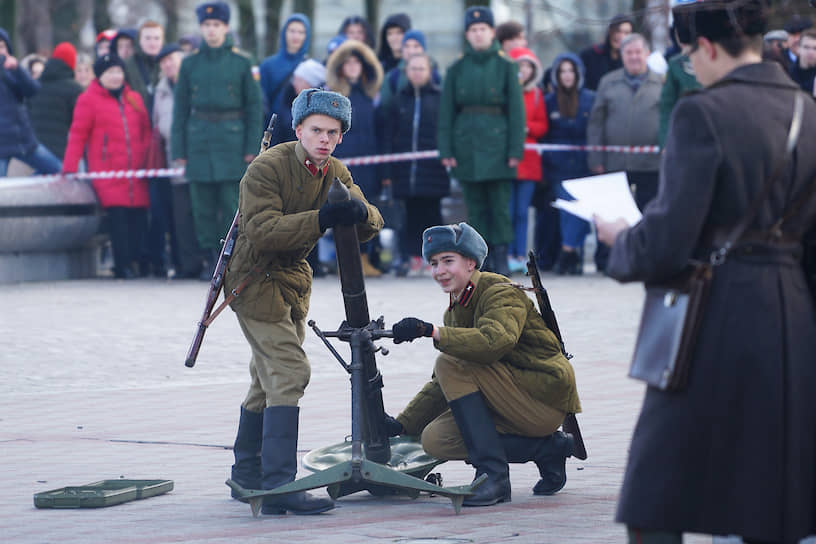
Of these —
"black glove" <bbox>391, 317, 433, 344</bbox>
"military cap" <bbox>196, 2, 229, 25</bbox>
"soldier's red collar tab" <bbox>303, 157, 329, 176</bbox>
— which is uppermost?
"military cap" <bbox>196, 2, 229, 25</bbox>

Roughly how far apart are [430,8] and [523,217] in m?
48.1

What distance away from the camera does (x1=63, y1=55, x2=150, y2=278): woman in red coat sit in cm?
1534

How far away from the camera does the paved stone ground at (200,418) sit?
573 cm

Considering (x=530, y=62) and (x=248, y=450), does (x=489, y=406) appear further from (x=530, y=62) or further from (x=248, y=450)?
(x=530, y=62)

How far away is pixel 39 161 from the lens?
1623 centimetres

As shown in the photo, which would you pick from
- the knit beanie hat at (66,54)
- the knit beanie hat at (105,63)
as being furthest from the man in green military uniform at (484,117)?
the knit beanie hat at (66,54)

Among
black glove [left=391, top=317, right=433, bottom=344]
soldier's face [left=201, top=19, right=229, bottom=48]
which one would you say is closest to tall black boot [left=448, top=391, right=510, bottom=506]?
black glove [left=391, top=317, right=433, bottom=344]

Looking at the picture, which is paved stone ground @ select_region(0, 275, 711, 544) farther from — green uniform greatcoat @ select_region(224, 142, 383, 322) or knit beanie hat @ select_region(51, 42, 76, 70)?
knit beanie hat @ select_region(51, 42, 76, 70)

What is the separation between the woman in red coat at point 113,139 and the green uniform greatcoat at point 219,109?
3.43 feet

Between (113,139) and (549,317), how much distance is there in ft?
32.0

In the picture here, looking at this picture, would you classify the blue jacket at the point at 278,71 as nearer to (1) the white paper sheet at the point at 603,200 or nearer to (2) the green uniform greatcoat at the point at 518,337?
(2) the green uniform greatcoat at the point at 518,337

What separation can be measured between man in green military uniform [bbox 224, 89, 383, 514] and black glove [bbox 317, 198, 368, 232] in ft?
0.64

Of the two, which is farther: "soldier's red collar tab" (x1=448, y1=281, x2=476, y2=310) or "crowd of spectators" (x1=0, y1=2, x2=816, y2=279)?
"crowd of spectators" (x1=0, y1=2, x2=816, y2=279)

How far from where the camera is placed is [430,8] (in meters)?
62.3
